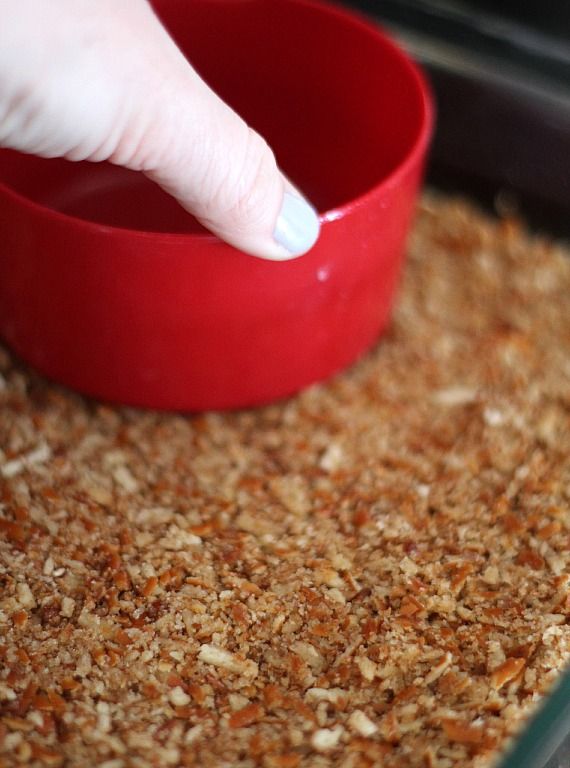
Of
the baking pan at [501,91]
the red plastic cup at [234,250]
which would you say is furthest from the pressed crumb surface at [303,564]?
the baking pan at [501,91]

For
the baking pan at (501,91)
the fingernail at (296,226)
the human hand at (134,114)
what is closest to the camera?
the human hand at (134,114)

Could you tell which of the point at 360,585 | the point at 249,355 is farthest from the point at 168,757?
the point at 249,355

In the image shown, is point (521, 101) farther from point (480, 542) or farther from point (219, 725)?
point (219, 725)

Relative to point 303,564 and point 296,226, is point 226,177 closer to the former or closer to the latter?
point 296,226

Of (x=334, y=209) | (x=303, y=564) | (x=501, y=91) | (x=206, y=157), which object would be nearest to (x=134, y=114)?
(x=206, y=157)

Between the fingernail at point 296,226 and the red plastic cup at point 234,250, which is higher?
the fingernail at point 296,226

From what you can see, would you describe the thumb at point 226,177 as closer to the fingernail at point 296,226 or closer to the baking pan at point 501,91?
the fingernail at point 296,226

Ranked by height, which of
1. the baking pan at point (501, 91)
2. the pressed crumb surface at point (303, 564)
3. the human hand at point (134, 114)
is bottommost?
the pressed crumb surface at point (303, 564)

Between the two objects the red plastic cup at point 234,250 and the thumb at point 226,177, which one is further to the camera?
the red plastic cup at point 234,250
